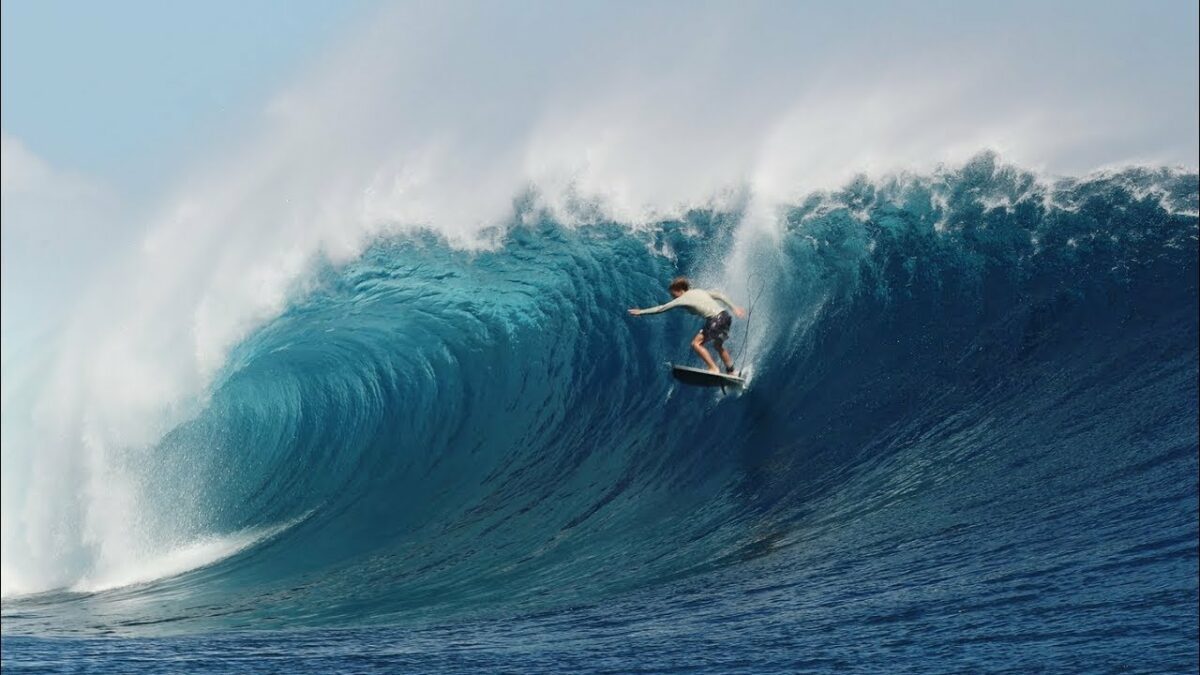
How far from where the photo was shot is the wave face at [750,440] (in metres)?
7.24

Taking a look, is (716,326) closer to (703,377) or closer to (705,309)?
(705,309)

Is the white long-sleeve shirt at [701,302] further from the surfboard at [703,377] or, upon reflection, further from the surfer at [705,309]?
the surfboard at [703,377]

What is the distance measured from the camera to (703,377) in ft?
33.4

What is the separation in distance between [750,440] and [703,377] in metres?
0.77

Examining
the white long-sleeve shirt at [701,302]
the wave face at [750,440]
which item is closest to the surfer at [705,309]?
the white long-sleeve shirt at [701,302]

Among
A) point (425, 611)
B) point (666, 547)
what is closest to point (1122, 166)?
point (666, 547)

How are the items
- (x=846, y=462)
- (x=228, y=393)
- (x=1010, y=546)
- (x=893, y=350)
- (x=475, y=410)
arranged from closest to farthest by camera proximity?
(x=1010, y=546), (x=846, y=462), (x=893, y=350), (x=475, y=410), (x=228, y=393)

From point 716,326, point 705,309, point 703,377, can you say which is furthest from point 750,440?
point 705,309

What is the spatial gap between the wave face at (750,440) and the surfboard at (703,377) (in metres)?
0.41

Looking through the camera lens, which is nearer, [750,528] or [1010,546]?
[1010,546]

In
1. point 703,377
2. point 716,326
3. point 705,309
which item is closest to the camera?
point 705,309

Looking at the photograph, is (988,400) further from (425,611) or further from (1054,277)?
(425,611)

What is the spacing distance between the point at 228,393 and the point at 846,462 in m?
8.11

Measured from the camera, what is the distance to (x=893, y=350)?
11086 millimetres
